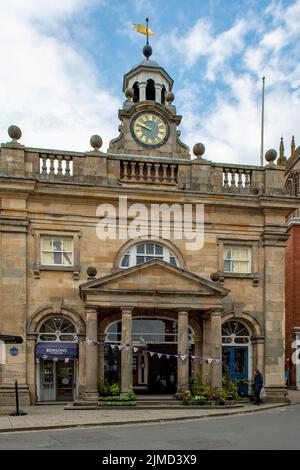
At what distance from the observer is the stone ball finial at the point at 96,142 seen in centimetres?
2767

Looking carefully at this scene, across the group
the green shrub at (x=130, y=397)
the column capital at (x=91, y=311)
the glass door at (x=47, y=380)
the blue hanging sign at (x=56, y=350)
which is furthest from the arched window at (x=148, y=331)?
the green shrub at (x=130, y=397)

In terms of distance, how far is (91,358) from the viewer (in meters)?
25.0

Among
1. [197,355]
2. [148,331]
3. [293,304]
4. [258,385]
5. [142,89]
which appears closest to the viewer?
[258,385]

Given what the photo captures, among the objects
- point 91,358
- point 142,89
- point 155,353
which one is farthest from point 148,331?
point 142,89

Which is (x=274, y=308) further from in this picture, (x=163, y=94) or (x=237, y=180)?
(x=163, y=94)

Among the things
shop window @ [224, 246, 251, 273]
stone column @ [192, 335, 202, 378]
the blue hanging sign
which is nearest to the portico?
stone column @ [192, 335, 202, 378]

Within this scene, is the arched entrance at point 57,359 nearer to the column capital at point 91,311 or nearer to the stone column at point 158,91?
the column capital at point 91,311

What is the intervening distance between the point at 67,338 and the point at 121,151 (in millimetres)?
8656

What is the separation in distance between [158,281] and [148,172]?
5.24m

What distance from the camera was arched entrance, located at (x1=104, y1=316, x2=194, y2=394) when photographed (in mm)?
26906

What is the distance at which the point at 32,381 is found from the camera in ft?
84.6

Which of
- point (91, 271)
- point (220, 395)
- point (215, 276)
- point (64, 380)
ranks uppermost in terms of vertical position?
point (91, 271)
